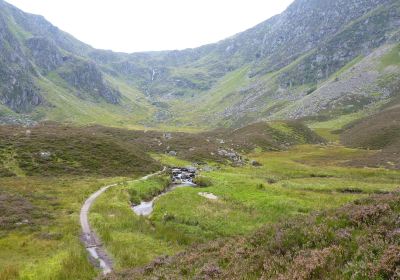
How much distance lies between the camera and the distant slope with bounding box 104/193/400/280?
1105 centimetres

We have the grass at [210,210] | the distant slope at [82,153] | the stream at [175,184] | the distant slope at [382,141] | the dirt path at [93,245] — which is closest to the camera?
the dirt path at [93,245]

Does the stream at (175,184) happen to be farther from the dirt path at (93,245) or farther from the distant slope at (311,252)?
the distant slope at (311,252)

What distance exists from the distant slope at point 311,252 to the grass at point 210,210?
7925 mm

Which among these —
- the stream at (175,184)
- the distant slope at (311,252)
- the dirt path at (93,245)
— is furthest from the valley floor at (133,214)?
the distant slope at (311,252)

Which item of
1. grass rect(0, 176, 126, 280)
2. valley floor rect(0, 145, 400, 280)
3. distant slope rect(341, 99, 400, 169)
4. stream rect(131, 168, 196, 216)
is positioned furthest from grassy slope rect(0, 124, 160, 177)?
distant slope rect(341, 99, 400, 169)

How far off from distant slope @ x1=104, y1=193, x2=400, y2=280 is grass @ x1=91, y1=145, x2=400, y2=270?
792 centimetres

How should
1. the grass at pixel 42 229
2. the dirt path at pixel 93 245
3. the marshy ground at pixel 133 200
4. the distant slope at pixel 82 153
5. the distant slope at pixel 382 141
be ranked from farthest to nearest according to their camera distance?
the distant slope at pixel 382 141, the distant slope at pixel 82 153, the marshy ground at pixel 133 200, the dirt path at pixel 93 245, the grass at pixel 42 229

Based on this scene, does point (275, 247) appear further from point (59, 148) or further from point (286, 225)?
point (59, 148)

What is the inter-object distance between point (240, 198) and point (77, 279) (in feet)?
84.2

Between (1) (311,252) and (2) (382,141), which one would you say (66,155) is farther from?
(2) (382,141)

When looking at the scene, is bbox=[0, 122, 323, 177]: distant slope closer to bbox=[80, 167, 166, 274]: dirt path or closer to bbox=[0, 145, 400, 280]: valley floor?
bbox=[0, 145, 400, 280]: valley floor

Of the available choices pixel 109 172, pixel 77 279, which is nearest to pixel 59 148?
pixel 109 172

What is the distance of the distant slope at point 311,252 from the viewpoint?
11055mm

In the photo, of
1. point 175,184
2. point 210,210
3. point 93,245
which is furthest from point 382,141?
point 93,245
